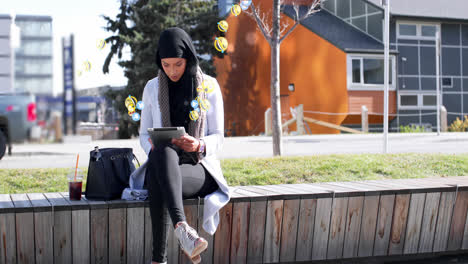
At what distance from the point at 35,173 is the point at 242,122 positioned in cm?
2079

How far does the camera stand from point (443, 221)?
408 centimetres

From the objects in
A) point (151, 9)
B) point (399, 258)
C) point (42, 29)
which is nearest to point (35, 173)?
point (42, 29)

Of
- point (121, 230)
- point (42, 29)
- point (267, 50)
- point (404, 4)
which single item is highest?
point (404, 4)

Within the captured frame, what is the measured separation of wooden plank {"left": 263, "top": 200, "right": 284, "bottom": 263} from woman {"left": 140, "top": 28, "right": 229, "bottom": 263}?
13.8 inches

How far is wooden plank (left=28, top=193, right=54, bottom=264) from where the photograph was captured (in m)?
3.15

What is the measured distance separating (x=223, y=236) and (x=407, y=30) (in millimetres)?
22874

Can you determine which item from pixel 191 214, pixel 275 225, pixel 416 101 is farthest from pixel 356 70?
pixel 191 214

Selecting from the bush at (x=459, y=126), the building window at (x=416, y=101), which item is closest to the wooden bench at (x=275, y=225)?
the bush at (x=459, y=126)

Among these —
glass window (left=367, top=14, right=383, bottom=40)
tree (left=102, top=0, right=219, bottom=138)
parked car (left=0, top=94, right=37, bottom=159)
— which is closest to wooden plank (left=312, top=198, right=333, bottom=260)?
parked car (left=0, top=94, right=37, bottom=159)

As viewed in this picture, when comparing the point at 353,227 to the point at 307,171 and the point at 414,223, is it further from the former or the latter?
the point at 307,171

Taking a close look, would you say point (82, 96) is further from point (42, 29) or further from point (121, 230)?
point (42, 29)

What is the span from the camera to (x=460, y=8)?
1006 inches

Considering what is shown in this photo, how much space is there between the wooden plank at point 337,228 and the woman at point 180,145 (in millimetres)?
823

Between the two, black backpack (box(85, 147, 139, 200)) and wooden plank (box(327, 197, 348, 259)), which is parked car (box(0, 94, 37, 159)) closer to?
black backpack (box(85, 147, 139, 200))
